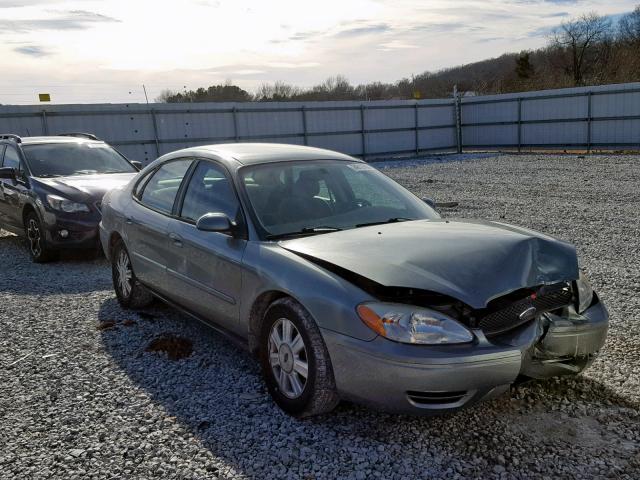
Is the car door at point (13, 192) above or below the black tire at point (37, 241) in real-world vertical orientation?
above

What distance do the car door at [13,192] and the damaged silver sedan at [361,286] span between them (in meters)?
4.66

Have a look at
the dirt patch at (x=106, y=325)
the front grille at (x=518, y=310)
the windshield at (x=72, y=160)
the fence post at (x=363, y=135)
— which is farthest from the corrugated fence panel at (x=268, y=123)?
the front grille at (x=518, y=310)

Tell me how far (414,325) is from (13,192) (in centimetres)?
751

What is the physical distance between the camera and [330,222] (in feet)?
13.0

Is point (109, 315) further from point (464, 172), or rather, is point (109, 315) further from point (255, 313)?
point (464, 172)

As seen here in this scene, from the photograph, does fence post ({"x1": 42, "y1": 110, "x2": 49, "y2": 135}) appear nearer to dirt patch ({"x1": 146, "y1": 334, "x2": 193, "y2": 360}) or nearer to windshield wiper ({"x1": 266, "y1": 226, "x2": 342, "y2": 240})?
dirt patch ({"x1": 146, "y1": 334, "x2": 193, "y2": 360})

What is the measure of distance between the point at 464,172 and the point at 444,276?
16439 millimetres

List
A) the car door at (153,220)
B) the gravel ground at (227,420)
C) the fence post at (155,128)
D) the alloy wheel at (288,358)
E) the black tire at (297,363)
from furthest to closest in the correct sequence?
the fence post at (155,128)
the car door at (153,220)
the alloy wheel at (288,358)
the black tire at (297,363)
the gravel ground at (227,420)

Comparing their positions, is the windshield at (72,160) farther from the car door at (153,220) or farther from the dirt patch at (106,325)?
the dirt patch at (106,325)

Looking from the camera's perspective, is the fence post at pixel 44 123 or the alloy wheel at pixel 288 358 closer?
the alloy wheel at pixel 288 358

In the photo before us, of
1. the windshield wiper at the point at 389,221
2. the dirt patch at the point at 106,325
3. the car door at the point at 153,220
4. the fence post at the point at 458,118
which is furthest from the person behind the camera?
the fence post at the point at 458,118

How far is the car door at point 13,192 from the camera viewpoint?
8281 mm

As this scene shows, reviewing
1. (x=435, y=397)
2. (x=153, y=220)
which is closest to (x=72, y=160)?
(x=153, y=220)

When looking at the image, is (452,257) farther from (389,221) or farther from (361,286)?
(389,221)
